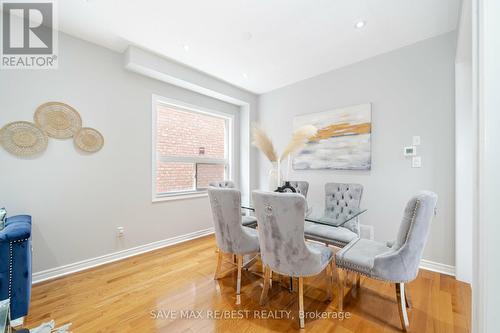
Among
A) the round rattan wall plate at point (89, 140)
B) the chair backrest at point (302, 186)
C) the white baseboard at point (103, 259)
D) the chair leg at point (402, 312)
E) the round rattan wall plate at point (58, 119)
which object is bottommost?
the white baseboard at point (103, 259)

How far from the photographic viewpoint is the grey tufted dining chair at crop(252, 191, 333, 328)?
143 centimetres

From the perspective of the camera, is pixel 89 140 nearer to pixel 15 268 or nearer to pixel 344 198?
pixel 15 268

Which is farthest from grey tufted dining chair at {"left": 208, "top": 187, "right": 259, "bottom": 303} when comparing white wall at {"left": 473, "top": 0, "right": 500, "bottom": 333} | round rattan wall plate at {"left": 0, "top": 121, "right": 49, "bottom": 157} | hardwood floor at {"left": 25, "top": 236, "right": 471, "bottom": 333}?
round rattan wall plate at {"left": 0, "top": 121, "right": 49, "bottom": 157}

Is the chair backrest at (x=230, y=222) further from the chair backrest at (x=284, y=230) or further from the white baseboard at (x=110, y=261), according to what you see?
the white baseboard at (x=110, y=261)

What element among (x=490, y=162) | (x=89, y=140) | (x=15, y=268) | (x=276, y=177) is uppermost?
(x=89, y=140)

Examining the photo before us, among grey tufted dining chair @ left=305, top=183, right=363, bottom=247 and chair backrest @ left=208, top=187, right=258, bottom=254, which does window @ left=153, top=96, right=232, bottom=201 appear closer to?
chair backrest @ left=208, top=187, right=258, bottom=254

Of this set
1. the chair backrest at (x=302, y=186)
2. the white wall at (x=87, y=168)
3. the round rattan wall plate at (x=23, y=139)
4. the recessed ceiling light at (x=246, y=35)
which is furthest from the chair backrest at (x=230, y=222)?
the round rattan wall plate at (x=23, y=139)

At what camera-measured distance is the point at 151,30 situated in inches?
89.8

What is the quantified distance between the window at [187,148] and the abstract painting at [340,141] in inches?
63.1

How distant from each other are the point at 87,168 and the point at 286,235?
2.49 metres

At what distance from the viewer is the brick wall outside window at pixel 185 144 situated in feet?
10.5

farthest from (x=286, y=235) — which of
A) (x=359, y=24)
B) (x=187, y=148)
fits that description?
(x=187, y=148)

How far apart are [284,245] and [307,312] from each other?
2.26 ft

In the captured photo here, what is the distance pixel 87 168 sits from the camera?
2455 mm
